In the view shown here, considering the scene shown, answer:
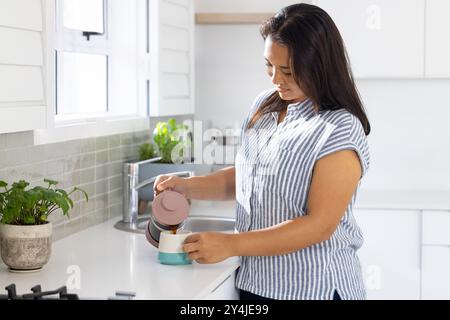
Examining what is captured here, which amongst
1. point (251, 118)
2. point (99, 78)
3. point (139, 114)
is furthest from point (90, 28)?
point (251, 118)

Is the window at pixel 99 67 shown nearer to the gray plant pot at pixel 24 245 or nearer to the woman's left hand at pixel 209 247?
the gray plant pot at pixel 24 245

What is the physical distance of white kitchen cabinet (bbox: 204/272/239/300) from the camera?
2143 mm

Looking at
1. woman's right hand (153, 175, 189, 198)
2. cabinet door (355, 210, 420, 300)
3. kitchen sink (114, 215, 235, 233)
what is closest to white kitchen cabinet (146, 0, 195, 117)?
kitchen sink (114, 215, 235, 233)

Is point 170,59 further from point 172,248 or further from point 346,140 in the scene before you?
point 346,140

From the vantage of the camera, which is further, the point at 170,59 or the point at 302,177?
the point at 170,59

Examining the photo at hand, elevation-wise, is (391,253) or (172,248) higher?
(172,248)

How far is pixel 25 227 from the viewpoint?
2160mm

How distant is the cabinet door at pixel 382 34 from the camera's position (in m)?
3.75

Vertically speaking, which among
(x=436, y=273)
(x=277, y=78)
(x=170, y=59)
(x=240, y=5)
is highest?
(x=240, y=5)

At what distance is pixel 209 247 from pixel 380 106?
228 cm

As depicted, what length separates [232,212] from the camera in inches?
129

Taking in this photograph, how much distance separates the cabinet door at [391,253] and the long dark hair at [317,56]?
62.8 inches

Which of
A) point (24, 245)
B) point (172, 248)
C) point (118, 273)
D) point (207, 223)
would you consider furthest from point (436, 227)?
point (24, 245)

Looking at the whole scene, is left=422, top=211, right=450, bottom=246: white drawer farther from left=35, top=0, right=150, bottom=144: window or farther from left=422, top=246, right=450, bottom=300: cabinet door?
left=35, top=0, right=150, bottom=144: window
